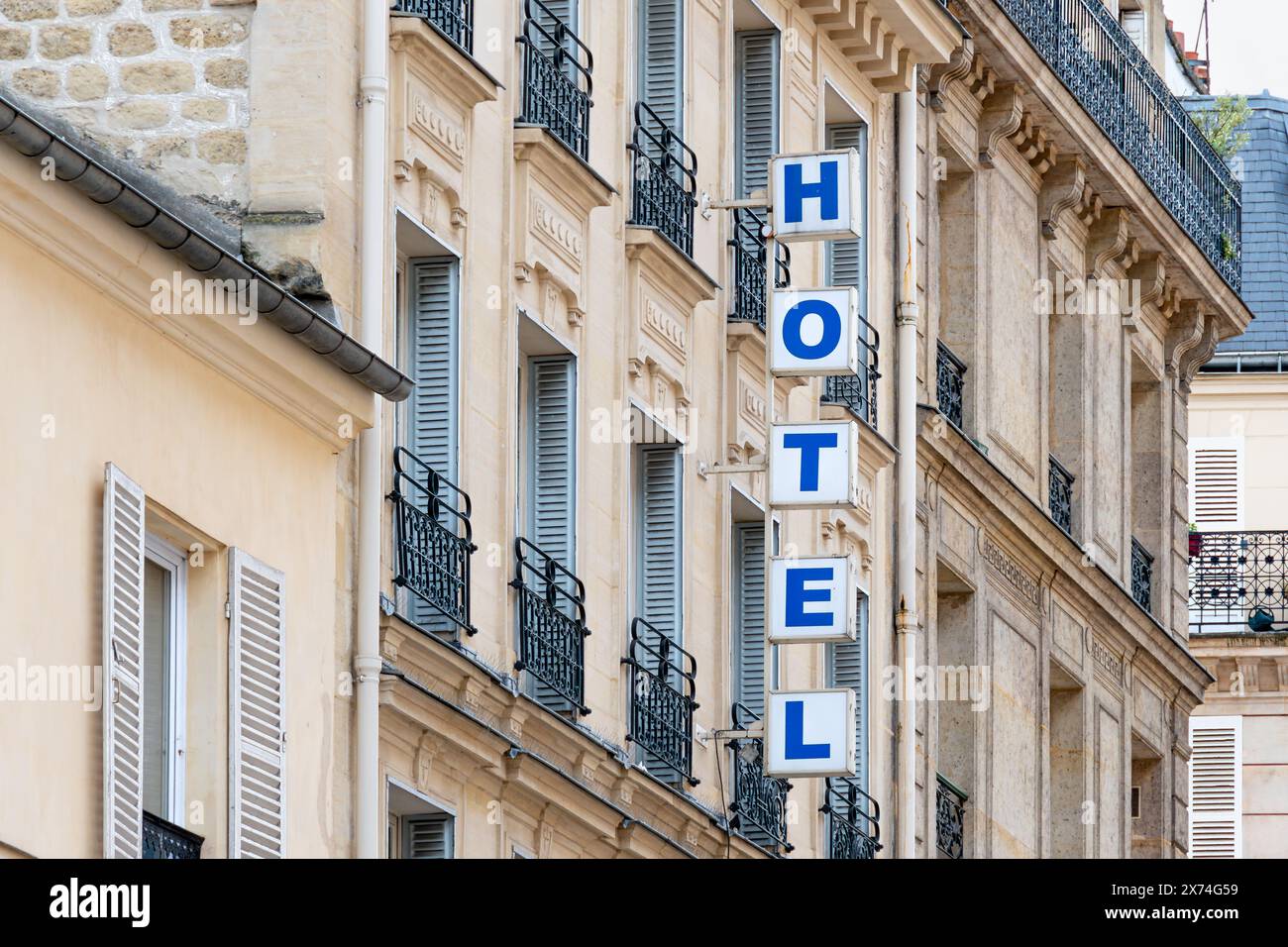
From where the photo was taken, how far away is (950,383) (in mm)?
35281

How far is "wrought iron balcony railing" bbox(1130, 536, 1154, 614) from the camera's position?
1622 inches

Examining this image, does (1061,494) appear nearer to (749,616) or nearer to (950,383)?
(950,383)

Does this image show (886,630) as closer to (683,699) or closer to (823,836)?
(823,836)

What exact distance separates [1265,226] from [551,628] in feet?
101

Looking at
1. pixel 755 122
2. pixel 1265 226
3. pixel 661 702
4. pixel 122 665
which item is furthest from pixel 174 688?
pixel 1265 226

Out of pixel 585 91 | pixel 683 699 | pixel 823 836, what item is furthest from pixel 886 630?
pixel 585 91

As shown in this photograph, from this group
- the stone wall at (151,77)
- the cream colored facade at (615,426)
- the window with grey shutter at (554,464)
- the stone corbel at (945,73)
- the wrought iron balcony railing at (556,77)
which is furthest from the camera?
the stone corbel at (945,73)

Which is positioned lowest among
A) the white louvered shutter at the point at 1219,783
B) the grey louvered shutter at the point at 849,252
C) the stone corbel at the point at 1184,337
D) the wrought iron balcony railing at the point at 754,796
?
the wrought iron balcony railing at the point at 754,796

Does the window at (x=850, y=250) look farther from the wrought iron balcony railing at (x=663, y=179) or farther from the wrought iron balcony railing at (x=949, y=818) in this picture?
the wrought iron balcony railing at (x=949, y=818)

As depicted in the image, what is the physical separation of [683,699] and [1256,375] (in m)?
27.3

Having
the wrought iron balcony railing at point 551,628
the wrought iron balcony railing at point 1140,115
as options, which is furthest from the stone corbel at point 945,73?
the wrought iron balcony railing at point 551,628

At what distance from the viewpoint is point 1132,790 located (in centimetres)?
4175

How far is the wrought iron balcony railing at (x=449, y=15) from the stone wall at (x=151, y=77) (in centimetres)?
114

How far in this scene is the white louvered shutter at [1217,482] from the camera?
5388 centimetres
